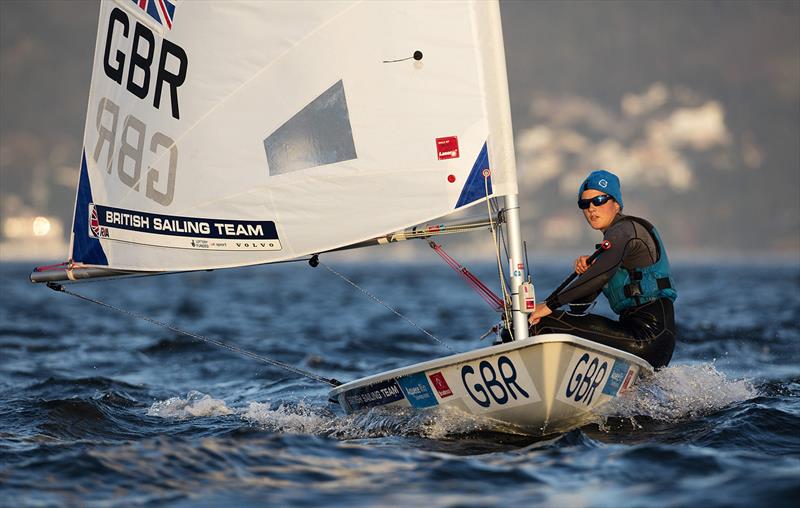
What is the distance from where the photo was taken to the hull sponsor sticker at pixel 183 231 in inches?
263

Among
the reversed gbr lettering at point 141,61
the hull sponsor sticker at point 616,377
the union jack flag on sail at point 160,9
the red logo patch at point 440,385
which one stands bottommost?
the hull sponsor sticker at point 616,377

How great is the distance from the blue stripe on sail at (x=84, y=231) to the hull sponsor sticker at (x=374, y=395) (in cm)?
218

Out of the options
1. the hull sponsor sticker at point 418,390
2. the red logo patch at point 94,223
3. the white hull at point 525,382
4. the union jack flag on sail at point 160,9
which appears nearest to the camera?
the white hull at point 525,382

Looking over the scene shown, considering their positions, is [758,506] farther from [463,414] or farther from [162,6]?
[162,6]

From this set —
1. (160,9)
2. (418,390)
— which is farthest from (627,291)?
(160,9)

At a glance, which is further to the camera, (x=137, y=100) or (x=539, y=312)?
(x=137, y=100)

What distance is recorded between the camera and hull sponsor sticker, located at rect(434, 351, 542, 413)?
616 cm

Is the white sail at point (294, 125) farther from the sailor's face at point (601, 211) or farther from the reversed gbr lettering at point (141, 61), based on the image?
the sailor's face at point (601, 211)

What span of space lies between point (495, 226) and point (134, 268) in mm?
2673

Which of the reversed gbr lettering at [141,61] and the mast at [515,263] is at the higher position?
the reversed gbr lettering at [141,61]

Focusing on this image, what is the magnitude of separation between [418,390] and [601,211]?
6.10 feet

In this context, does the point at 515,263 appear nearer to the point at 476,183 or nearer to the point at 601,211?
the point at 476,183

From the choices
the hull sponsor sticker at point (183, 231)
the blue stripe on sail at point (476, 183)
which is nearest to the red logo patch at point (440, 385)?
the blue stripe on sail at point (476, 183)

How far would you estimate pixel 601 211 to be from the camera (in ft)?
23.3
